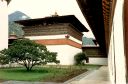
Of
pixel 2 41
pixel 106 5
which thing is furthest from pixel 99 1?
pixel 2 41

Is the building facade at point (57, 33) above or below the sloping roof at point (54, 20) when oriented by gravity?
below

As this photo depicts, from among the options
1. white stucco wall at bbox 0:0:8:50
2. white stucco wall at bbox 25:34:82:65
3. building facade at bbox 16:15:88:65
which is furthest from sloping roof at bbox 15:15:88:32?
white stucco wall at bbox 0:0:8:50

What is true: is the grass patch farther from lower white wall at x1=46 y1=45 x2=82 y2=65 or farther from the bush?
the bush

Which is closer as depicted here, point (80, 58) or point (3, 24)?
point (3, 24)

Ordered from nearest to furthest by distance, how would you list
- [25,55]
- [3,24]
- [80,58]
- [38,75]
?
1. [38,75]
2. [25,55]
3. [3,24]
4. [80,58]

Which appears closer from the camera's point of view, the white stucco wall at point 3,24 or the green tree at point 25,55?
the green tree at point 25,55

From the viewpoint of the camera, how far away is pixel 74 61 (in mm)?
37250

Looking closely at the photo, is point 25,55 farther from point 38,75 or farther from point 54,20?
point 54,20

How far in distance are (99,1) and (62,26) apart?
89.8 feet

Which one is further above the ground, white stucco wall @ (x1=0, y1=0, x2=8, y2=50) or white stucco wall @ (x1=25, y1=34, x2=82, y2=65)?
white stucco wall @ (x1=0, y1=0, x2=8, y2=50)

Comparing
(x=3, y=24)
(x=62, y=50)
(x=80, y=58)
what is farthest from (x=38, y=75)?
(x=80, y=58)

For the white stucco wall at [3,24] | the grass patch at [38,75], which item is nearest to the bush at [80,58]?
the white stucco wall at [3,24]

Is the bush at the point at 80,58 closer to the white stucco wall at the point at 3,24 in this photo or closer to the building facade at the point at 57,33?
the building facade at the point at 57,33

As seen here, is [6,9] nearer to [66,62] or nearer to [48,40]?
[48,40]
